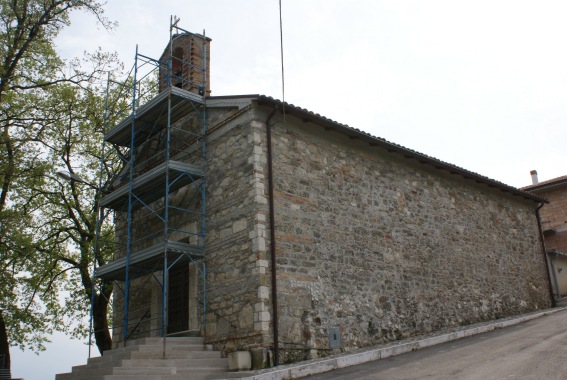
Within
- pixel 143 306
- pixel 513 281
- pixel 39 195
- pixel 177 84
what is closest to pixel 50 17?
pixel 177 84

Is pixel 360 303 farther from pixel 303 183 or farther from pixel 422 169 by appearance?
pixel 422 169

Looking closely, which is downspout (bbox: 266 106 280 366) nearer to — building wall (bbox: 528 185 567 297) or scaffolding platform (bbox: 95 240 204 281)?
scaffolding platform (bbox: 95 240 204 281)

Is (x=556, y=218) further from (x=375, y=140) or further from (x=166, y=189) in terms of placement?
(x=166, y=189)

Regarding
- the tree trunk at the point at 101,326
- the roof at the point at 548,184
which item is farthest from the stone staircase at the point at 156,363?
the roof at the point at 548,184

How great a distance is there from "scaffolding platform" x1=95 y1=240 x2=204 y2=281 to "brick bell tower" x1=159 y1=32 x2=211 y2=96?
3654 millimetres

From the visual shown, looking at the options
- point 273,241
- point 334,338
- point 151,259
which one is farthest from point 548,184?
point 151,259

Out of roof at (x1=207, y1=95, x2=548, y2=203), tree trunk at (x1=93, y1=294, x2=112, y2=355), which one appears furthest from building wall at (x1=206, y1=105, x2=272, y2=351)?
tree trunk at (x1=93, y1=294, x2=112, y2=355)

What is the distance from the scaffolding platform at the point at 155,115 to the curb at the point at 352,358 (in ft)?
17.9

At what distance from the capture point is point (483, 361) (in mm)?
8203

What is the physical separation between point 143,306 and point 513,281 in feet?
33.7

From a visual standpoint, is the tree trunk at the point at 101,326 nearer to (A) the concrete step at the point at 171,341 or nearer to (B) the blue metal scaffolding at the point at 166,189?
(B) the blue metal scaffolding at the point at 166,189

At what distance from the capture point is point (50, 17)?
14438 millimetres

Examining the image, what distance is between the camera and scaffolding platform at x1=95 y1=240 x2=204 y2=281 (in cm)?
1036

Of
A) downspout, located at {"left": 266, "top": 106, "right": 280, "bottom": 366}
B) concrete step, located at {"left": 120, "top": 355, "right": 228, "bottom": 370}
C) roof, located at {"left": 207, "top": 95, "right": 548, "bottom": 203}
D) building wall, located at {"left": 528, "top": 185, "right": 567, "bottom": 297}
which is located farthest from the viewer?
building wall, located at {"left": 528, "top": 185, "right": 567, "bottom": 297}
